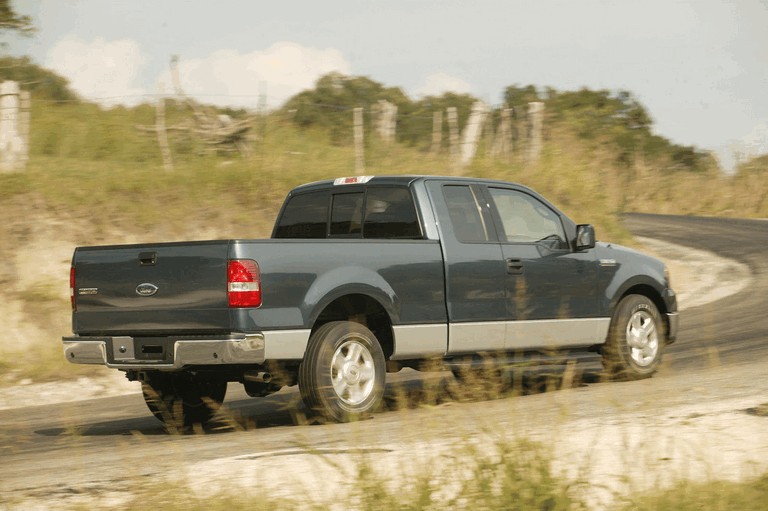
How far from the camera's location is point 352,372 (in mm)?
9148

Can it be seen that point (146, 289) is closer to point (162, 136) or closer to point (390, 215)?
point (390, 215)

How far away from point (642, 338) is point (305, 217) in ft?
11.2

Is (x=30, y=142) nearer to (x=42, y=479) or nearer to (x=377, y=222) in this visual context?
(x=377, y=222)

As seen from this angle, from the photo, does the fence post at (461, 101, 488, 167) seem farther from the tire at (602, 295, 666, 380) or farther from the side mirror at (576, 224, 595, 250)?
the side mirror at (576, 224, 595, 250)

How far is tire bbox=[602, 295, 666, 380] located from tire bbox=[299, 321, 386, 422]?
283 centimetres

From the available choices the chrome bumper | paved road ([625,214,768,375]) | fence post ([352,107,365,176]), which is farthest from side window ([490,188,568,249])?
fence post ([352,107,365,176])

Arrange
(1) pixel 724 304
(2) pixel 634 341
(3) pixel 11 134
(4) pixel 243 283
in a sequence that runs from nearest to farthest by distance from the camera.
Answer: (4) pixel 243 283
(2) pixel 634 341
(1) pixel 724 304
(3) pixel 11 134

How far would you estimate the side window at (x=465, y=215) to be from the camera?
10.1m

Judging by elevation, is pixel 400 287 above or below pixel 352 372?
above

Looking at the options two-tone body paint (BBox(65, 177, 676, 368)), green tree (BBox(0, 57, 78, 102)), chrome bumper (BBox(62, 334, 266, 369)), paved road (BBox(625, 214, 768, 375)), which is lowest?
paved road (BBox(625, 214, 768, 375))

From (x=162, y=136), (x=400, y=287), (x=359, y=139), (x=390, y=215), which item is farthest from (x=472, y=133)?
(x=400, y=287)

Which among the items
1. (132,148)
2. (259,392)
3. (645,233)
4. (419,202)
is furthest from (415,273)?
(645,233)

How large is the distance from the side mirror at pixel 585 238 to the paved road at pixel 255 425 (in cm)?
128

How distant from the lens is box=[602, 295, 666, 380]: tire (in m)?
11.2
